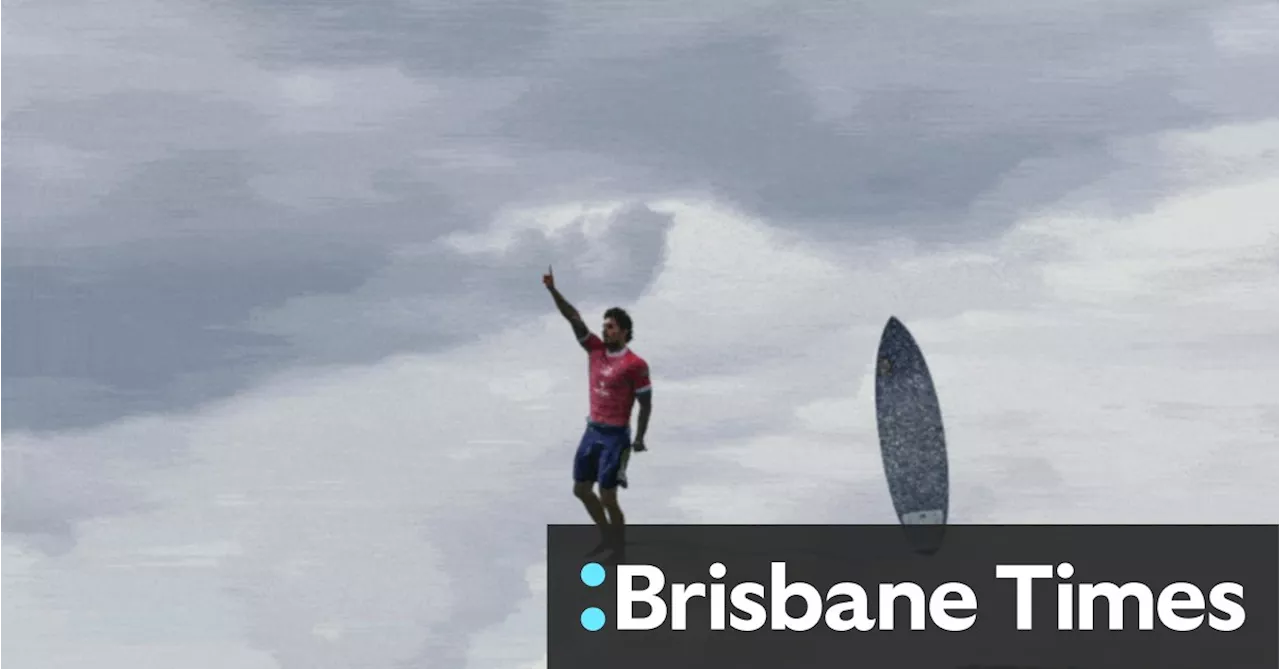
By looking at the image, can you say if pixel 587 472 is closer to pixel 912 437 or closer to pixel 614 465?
pixel 614 465

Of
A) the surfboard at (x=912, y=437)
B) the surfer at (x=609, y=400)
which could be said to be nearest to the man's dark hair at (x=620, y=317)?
the surfer at (x=609, y=400)

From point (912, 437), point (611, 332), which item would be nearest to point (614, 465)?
point (611, 332)

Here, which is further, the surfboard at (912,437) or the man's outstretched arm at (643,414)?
the surfboard at (912,437)

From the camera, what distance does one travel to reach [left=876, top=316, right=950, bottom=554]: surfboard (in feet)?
114

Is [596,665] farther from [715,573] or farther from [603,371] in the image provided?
[603,371]

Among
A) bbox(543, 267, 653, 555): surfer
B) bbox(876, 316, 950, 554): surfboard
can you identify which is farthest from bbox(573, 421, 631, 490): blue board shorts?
bbox(876, 316, 950, 554): surfboard

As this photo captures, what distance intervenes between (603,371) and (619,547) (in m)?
3.52

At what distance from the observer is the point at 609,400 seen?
91.1ft

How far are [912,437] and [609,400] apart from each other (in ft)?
32.1

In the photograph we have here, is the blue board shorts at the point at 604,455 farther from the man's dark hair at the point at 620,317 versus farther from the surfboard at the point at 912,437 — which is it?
the surfboard at the point at 912,437

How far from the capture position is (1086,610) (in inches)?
1282

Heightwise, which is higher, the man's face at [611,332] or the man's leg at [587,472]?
the man's face at [611,332]

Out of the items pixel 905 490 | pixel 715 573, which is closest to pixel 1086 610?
pixel 905 490

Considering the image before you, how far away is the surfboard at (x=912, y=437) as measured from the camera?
3481 centimetres
